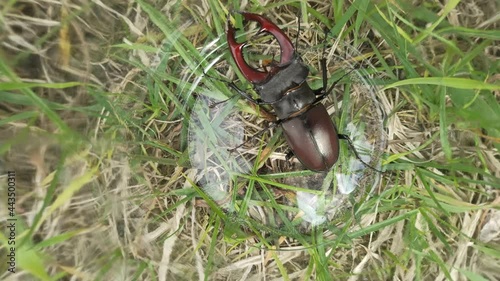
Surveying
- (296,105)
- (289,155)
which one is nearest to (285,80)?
(296,105)

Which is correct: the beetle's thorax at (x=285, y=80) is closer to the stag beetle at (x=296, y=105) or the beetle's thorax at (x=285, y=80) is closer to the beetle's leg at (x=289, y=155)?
the stag beetle at (x=296, y=105)

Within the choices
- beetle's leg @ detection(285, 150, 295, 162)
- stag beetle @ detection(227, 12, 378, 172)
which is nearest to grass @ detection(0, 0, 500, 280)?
beetle's leg @ detection(285, 150, 295, 162)

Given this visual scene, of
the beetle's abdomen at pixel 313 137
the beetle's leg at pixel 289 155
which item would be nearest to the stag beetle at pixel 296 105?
the beetle's abdomen at pixel 313 137

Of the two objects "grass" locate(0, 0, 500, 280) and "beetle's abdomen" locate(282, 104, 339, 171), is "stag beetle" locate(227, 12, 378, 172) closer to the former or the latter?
"beetle's abdomen" locate(282, 104, 339, 171)

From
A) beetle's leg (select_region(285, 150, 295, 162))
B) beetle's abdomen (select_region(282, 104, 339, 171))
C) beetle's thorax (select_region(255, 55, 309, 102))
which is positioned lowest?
beetle's leg (select_region(285, 150, 295, 162))

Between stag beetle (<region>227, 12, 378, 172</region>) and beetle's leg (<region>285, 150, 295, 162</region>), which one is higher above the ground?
stag beetle (<region>227, 12, 378, 172</region>)

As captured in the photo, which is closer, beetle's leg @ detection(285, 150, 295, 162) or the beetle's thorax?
the beetle's thorax
